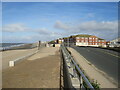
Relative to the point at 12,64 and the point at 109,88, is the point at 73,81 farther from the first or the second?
the point at 109,88

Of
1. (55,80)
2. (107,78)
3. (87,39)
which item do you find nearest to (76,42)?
(87,39)

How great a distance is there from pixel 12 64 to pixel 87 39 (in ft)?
417

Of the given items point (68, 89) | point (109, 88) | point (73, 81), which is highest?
point (73, 81)

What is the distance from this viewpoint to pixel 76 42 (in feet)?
417

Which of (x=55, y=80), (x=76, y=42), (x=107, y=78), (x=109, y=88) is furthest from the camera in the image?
(x=76, y=42)

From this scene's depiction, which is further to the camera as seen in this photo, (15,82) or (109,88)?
(109,88)

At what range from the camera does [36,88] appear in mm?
5117

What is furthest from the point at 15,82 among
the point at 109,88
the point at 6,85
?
the point at 109,88

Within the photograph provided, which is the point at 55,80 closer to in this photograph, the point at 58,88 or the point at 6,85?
the point at 58,88

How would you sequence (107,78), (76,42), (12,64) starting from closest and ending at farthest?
(12,64)
(107,78)
(76,42)

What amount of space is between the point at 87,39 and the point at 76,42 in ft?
42.9

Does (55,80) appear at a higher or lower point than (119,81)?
higher

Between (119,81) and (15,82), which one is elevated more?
(15,82)

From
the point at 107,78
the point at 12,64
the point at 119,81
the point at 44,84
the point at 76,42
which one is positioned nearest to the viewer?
the point at 44,84
